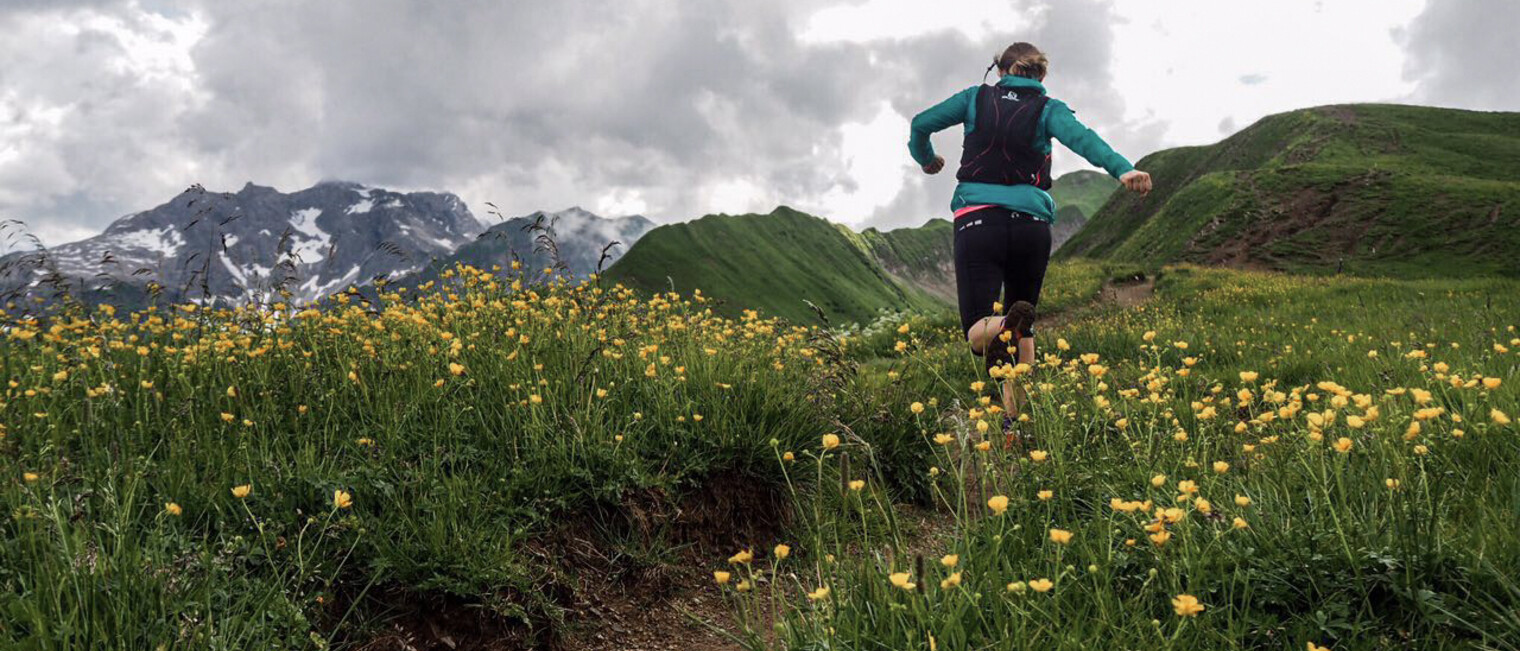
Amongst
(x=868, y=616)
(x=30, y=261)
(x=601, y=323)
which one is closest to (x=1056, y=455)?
(x=868, y=616)

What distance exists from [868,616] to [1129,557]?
937 millimetres

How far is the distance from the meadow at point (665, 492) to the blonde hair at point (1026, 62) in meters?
2.65

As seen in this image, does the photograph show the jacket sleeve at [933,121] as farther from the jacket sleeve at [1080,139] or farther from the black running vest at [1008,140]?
the jacket sleeve at [1080,139]

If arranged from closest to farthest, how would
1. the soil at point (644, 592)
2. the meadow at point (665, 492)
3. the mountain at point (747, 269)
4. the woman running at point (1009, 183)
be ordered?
the meadow at point (665, 492)
the soil at point (644, 592)
the woman running at point (1009, 183)
the mountain at point (747, 269)

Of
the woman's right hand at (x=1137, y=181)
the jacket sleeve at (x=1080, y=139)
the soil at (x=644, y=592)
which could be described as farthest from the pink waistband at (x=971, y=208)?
the soil at (x=644, y=592)

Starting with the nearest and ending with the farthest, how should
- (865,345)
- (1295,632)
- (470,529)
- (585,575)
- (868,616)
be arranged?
(1295,632) < (868,616) < (470,529) < (585,575) < (865,345)

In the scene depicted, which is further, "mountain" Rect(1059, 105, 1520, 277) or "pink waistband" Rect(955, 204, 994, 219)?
"mountain" Rect(1059, 105, 1520, 277)

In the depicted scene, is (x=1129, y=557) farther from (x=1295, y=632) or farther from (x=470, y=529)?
(x=470, y=529)

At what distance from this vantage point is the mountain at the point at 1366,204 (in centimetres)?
3425

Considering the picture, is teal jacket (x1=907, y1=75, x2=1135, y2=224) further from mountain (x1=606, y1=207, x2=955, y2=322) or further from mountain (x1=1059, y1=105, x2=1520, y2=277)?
mountain (x1=606, y1=207, x2=955, y2=322)

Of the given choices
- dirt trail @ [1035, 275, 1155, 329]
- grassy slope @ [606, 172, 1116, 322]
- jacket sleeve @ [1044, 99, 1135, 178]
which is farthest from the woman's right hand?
grassy slope @ [606, 172, 1116, 322]

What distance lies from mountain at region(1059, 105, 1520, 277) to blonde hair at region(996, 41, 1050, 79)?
33.7 meters

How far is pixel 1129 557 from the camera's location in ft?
7.95

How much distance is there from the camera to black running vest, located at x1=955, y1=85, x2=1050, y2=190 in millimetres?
5379
